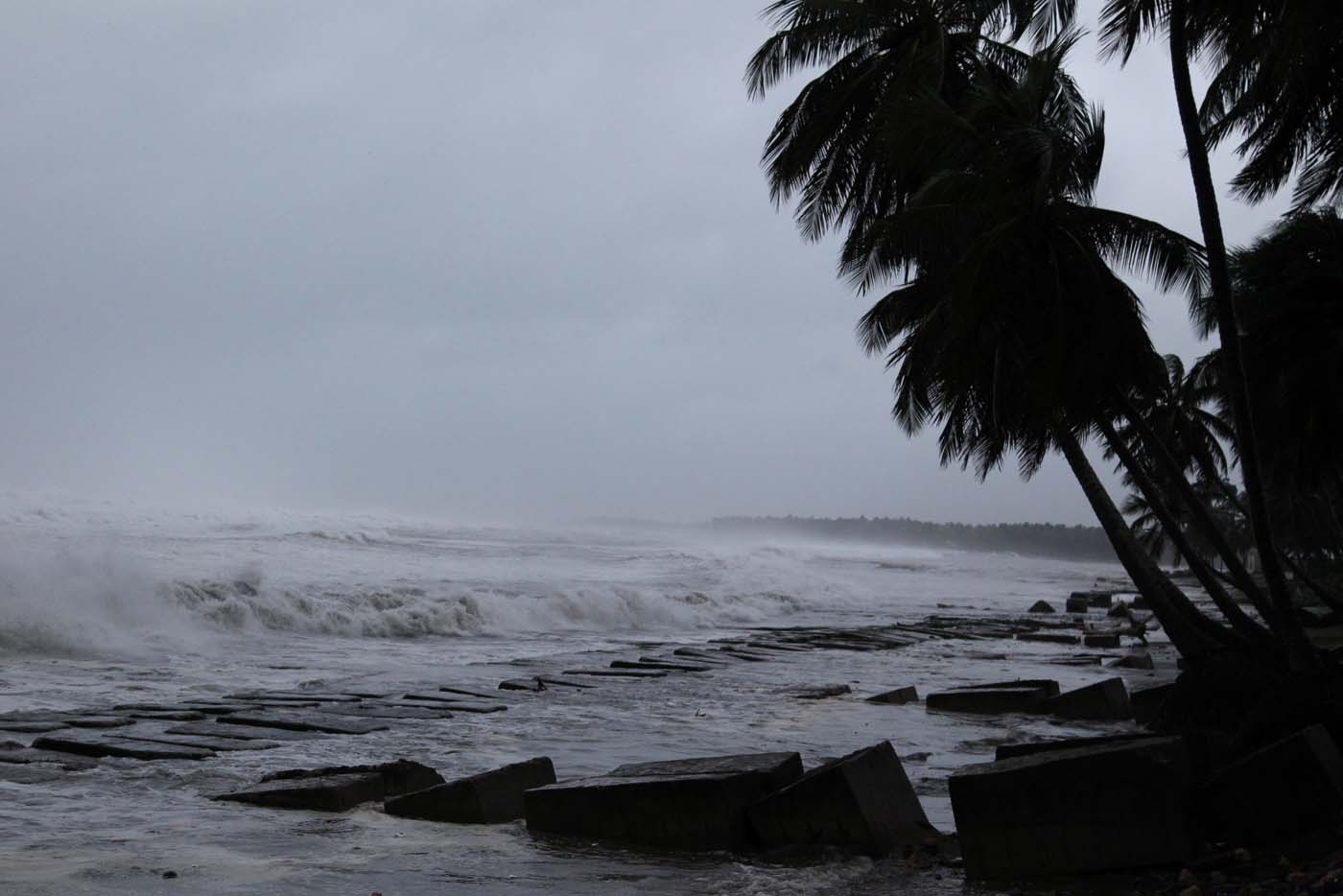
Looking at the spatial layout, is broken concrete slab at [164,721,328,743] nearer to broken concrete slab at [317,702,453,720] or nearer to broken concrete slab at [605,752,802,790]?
broken concrete slab at [317,702,453,720]

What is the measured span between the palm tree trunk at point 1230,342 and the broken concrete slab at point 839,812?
3413mm

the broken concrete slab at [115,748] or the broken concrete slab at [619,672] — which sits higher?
the broken concrete slab at [115,748]

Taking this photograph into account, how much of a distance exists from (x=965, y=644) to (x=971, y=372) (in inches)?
453

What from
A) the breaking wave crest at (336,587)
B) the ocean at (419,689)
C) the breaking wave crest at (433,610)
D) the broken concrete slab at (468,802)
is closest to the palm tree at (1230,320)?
the ocean at (419,689)

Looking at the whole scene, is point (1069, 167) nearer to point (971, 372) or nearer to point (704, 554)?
point (971, 372)

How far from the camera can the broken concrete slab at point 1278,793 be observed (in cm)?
559

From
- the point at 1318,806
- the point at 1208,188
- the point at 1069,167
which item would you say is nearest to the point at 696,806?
the point at 1318,806

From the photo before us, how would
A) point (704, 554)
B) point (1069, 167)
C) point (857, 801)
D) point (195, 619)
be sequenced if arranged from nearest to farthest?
point (857, 801) < point (1069, 167) < point (195, 619) < point (704, 554)

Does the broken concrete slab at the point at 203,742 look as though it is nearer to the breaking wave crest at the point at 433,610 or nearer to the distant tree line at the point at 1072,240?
the distant tree line at the point at 1072,240

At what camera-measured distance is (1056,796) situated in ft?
18.0

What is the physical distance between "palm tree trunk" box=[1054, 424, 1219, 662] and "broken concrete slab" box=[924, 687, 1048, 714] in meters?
1.48

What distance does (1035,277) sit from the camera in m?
9.85

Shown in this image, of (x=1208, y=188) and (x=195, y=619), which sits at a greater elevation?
(x=1208, y=188)

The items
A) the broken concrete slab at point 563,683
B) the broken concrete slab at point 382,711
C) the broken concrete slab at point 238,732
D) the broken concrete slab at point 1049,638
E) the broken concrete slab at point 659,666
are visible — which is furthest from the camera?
the broken concrete slab at point 1049,638
